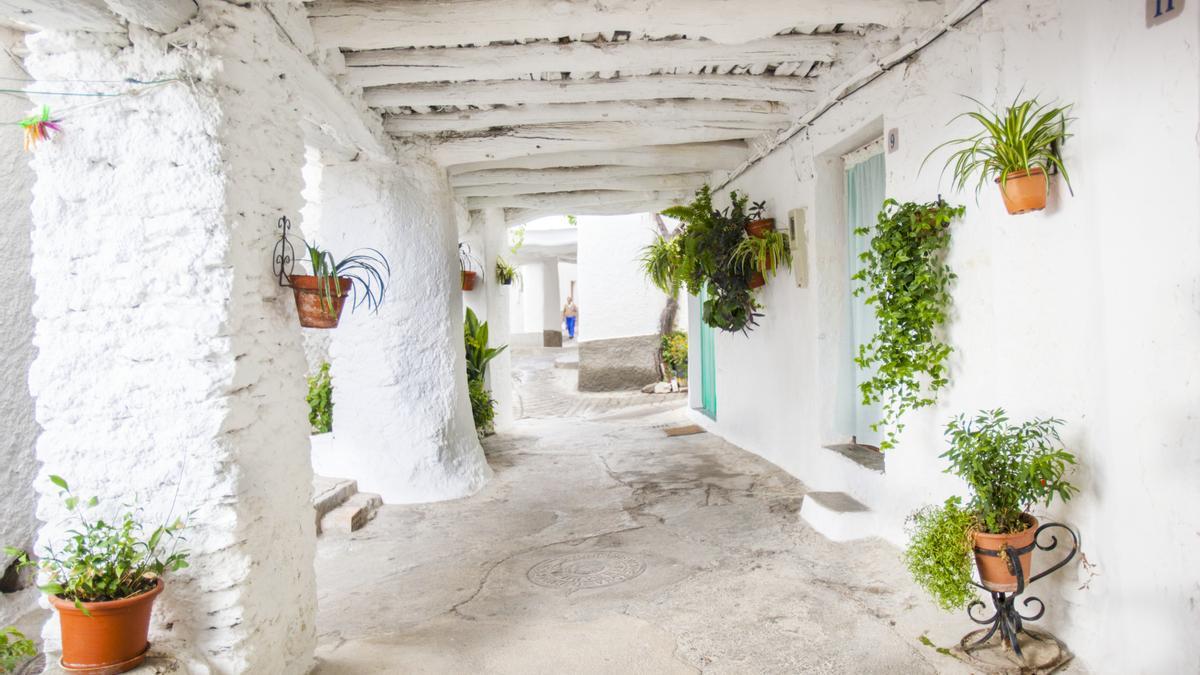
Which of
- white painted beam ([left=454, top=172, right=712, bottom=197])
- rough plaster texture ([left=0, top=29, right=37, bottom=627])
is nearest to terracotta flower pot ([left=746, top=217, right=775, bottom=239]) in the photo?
white painted beam ([left=454, top=172, right=712, bottom=197])

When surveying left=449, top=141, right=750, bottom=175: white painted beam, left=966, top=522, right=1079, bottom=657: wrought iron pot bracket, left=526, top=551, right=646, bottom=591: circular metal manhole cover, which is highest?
left=449, top=141, right=750, bottom=175: white painted beam

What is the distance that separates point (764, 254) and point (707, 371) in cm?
349

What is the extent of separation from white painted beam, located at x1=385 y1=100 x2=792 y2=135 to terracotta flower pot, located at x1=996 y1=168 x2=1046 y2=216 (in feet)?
8.58

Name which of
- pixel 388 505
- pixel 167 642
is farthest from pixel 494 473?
pixel 167 642

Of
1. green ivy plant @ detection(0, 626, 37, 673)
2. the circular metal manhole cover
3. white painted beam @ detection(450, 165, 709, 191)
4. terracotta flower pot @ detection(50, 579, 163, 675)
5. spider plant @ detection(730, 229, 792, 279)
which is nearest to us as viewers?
terracotta flower pot @ detection(50, 579, 163, 675)

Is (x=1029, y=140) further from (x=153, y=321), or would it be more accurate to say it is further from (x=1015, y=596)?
(x=153, y=321)

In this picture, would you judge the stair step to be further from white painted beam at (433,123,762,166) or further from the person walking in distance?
the person walking in distance

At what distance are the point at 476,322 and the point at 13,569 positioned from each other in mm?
4864

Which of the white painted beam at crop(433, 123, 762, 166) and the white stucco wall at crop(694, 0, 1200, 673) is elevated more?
the white painted beam at crop(433, 123, 762, 166)

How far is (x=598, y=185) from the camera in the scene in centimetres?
744

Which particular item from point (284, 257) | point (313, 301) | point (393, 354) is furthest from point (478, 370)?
point (284, 257)

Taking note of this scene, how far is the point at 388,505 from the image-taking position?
532cm

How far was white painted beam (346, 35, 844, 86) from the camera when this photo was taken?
3779 millimetres

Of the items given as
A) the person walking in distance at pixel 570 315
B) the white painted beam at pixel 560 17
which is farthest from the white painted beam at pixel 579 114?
the person walking in distance at pixel 570 315
